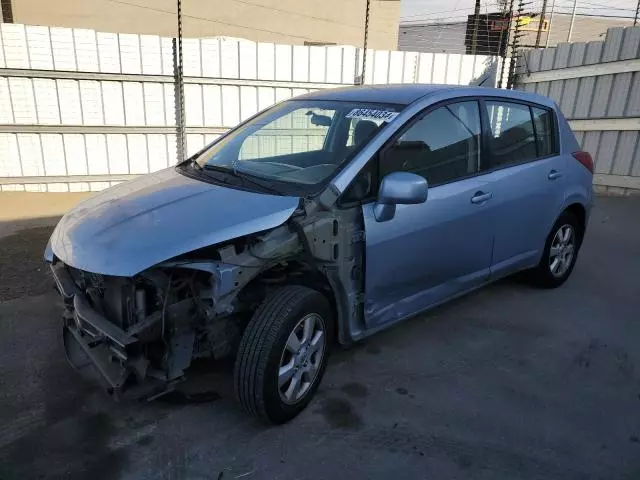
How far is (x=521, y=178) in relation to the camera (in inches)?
153

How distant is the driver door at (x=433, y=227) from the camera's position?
9.98 feet

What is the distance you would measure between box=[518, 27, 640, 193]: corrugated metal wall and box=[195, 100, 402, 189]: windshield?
6611mm

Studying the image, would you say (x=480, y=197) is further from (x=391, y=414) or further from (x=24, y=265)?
(x=24, y=265)

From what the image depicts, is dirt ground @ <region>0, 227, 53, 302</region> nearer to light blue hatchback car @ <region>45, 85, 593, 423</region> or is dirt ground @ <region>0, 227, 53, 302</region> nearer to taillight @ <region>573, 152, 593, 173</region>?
light blue hatchback car @ <region>45, 85, 593, 423</region>

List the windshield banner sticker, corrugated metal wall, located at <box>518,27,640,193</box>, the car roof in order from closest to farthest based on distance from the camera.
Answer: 1. the windshield banner sticker
2. the car roof
3. corrugated metal wall, located at <box>518,27,640,193</box>

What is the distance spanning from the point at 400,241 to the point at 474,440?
1.18 metres

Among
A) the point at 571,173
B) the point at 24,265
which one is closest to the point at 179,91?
the point at 24,265

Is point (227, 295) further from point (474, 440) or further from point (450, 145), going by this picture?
point (450, 145)

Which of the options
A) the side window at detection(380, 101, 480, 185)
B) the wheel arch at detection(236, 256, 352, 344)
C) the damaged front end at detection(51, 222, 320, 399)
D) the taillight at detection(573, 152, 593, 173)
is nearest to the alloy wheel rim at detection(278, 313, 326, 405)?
the wheel arch at detection(236, 256, 352, 344)

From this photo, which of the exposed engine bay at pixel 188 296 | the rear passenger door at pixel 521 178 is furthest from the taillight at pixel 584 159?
the exposed engine bay at pixel 188 296

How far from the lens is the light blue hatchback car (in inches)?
95.7

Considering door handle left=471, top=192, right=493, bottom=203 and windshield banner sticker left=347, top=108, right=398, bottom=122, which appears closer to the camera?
windshield banner sticker left=347, top=108, right=398, bottom=122

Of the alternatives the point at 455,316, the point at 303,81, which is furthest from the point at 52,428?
the point at 303,81

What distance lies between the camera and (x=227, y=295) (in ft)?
7.93
